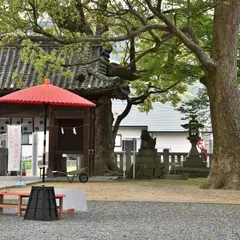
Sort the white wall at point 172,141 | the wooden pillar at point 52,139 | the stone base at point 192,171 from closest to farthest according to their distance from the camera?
the wooden pillar at point 52,139 < the stone base at point 192,171 < the white wall at point 172,141

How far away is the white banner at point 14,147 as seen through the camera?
50.7 feet

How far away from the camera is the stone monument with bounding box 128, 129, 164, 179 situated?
21641 millimetres

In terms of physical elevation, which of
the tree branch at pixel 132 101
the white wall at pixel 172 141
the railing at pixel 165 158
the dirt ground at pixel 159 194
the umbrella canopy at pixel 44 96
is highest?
the tree branch at pixel 132 101

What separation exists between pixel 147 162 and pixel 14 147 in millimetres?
7525

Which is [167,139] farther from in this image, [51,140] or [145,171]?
[51,140]

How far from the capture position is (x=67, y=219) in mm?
9555

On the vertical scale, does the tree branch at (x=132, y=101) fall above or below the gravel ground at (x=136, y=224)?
above

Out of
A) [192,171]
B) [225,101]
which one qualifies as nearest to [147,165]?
[192,171]

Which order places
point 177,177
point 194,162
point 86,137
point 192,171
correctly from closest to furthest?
point 86,137, point 177,177, point 192,171, point 194,162

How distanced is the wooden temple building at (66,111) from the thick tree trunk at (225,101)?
406 centimetres

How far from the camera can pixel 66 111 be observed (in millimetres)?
19297

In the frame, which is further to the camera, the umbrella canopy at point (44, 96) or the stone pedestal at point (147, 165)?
the stone pedestal at point (147, 165)

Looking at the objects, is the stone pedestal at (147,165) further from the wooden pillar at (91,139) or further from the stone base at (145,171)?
the wooden pillar at (91,139)

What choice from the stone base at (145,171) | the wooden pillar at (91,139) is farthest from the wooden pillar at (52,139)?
the stone base at (145,171)
